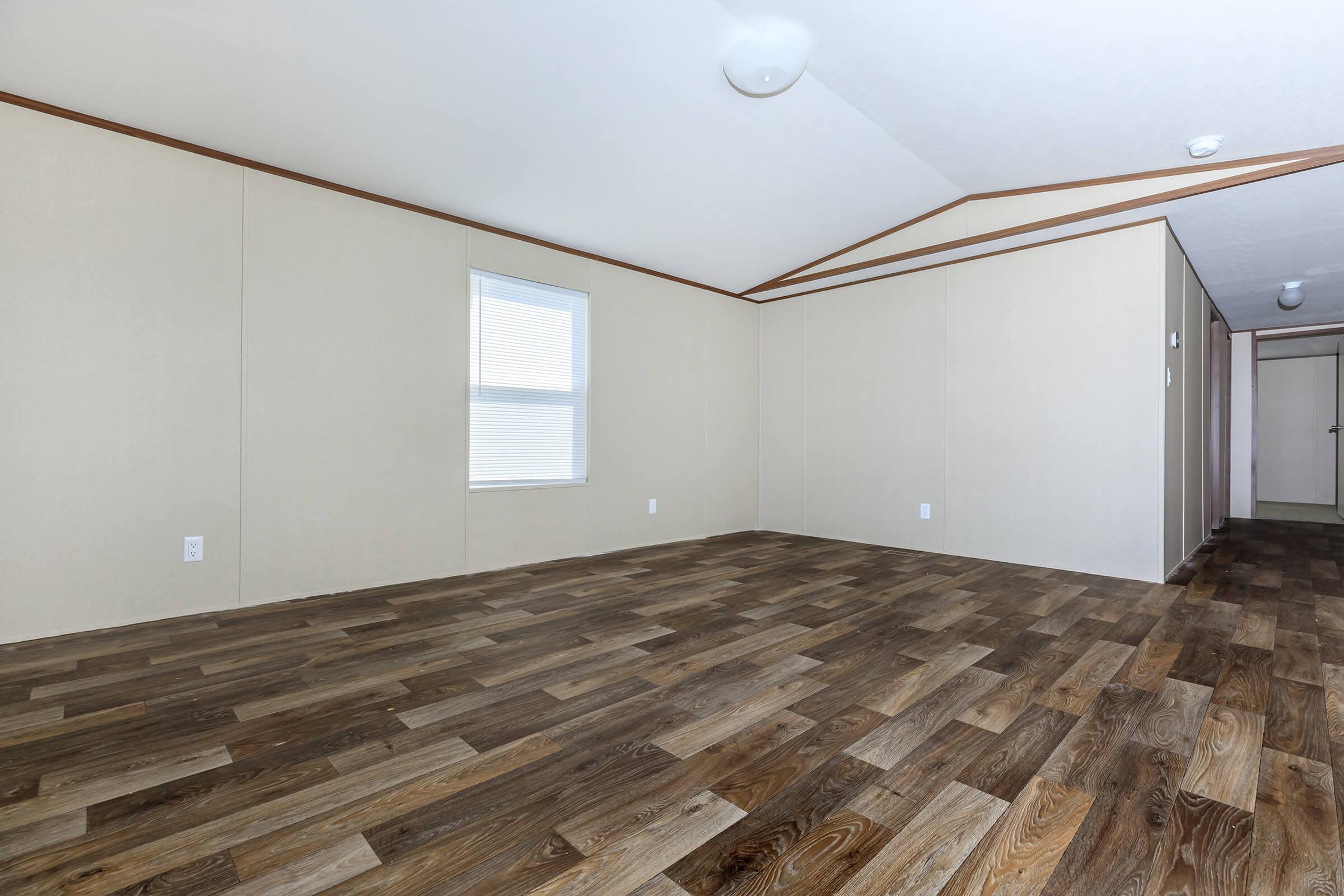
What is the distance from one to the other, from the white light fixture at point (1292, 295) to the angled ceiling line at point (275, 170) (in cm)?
559

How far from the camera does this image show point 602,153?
3.49 meters

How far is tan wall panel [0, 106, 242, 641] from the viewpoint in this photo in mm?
2670

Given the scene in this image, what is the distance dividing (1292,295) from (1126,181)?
3.34m

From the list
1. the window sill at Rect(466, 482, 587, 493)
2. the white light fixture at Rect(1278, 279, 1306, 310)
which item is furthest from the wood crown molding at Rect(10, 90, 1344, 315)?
the window sill at Rect(466, 482, 587, 493)

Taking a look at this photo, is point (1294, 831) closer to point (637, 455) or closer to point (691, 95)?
point (691, 95)

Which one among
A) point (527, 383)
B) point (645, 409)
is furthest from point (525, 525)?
point (645, 409)

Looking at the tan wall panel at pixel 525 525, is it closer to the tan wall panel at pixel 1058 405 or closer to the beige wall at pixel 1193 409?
the tan wall panel at pixel 1058 405

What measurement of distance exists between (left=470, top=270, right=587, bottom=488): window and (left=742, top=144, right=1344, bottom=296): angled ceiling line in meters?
2.23

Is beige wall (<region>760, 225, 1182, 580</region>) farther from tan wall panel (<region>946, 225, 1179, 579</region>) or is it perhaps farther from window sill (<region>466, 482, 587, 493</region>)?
window sill (<region>466, 482, 587, 493</region>)

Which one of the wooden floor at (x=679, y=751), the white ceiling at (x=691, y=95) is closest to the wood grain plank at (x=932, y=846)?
the wooden floor at (x=679, y=751)

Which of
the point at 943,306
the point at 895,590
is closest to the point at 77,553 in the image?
the point at 895,590

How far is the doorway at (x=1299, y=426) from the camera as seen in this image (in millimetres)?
8008

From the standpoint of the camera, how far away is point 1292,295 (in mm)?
5480

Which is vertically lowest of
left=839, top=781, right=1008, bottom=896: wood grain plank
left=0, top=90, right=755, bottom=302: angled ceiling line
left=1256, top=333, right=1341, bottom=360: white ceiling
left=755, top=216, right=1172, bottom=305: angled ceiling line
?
left=839, top=781, right=1008, bottom=896: wood grain plank
